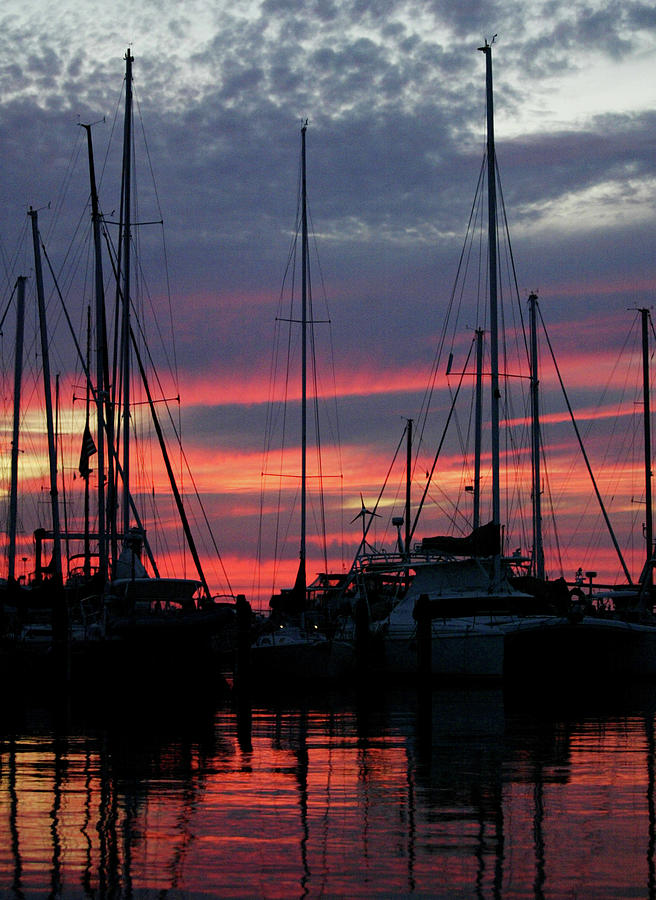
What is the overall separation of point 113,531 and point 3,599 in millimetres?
4660

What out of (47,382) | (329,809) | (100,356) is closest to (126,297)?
(100,356)

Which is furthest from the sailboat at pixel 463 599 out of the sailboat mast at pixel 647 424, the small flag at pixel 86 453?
the small flag at pixel 86 453

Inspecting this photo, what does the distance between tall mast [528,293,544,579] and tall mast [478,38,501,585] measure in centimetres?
1374

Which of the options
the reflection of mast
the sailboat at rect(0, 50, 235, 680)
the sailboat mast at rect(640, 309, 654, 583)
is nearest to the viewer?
the reflection of mast

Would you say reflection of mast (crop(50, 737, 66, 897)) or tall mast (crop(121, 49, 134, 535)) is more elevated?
tall mast (crop(121, 49, 134, 535))

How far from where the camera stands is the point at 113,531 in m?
41.2

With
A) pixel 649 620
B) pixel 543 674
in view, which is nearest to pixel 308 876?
pixel 543 674

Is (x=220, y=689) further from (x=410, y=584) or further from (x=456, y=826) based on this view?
(x=456, y=826)

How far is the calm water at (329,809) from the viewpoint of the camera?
38.8 feet

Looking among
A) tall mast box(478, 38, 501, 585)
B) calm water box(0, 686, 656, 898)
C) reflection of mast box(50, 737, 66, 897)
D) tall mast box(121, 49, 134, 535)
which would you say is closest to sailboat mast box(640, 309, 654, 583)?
tall mast box(478, 38, 501, 585)

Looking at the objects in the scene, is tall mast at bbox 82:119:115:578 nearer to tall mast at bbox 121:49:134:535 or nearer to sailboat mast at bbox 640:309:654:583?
tall mast at bbox 121:49:134:535

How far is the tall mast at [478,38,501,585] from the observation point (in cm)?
4250

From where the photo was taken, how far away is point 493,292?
143 feet

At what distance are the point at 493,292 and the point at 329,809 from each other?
30.0 m
